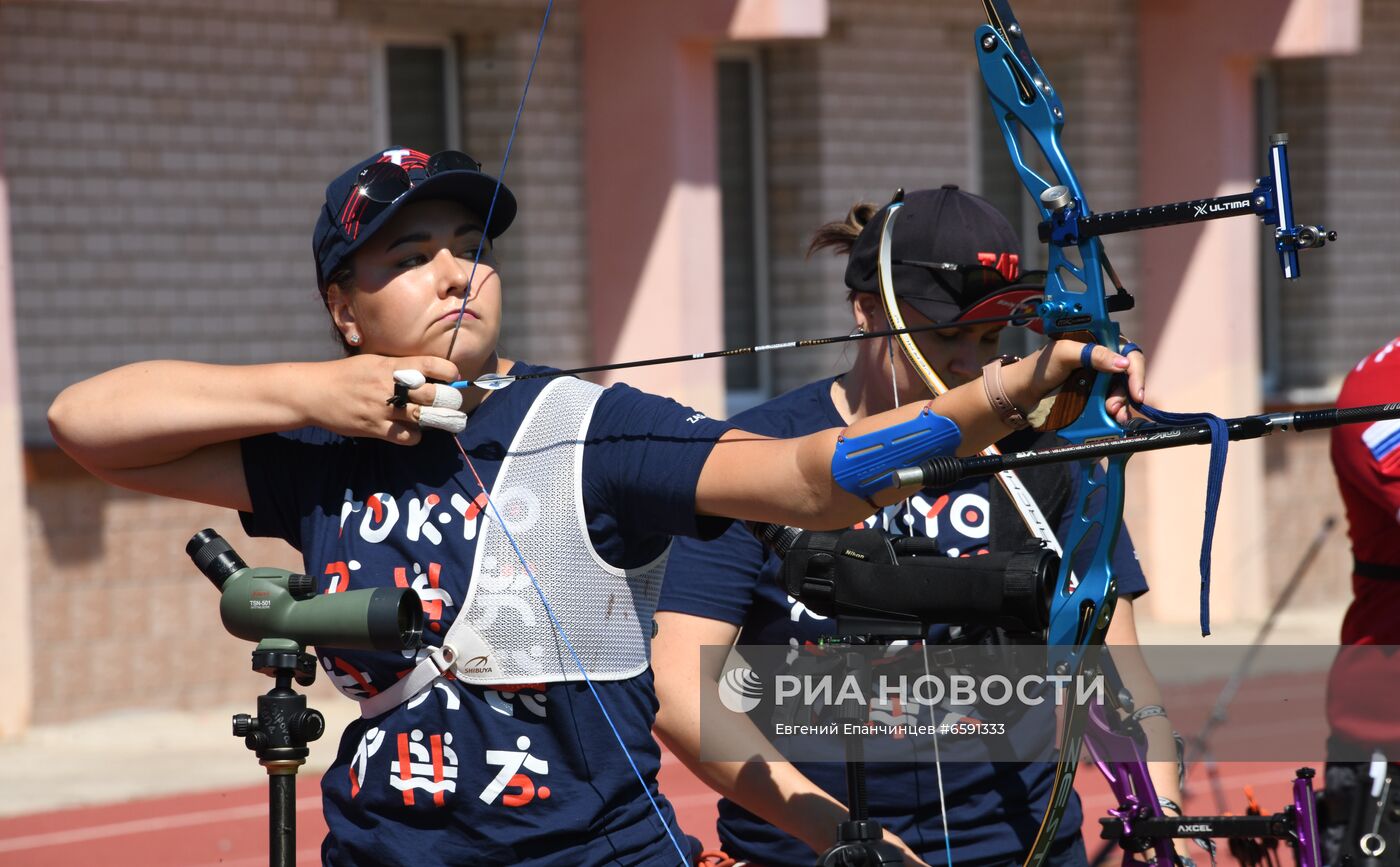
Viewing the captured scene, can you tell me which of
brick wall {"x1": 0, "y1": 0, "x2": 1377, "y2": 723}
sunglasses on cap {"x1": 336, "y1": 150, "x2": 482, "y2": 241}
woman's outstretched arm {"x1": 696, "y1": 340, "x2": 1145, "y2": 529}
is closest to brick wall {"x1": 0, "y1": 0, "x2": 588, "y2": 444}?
brick wall {"x1": 0, "y1": 0, "x2": 1377, "y2": 723}

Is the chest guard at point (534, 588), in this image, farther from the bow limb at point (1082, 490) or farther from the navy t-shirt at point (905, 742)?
the bow limb at point (1082, 490)

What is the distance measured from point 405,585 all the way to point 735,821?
924 millimetres

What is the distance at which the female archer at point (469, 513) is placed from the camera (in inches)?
90.8

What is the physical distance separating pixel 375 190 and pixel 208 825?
4.79m

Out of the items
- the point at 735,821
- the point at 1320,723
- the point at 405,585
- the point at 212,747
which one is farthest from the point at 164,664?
the point at 405,585

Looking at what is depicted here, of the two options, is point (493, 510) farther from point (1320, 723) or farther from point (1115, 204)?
point (1115, 204)

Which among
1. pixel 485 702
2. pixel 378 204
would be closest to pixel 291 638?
pixel 485 702

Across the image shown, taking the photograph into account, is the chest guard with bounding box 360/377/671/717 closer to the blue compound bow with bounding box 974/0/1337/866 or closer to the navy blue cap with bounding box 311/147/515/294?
the navy blue cap with bounding box 311/147/515/294

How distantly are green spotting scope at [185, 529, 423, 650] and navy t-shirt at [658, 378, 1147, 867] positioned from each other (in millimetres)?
733

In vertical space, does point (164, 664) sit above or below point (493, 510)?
below

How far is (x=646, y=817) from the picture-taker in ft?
7.91

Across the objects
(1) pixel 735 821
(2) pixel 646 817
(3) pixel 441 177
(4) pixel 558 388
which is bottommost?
(1) pixel 735 821

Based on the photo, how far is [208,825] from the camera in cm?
671

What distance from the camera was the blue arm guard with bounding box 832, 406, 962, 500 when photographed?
212cm
